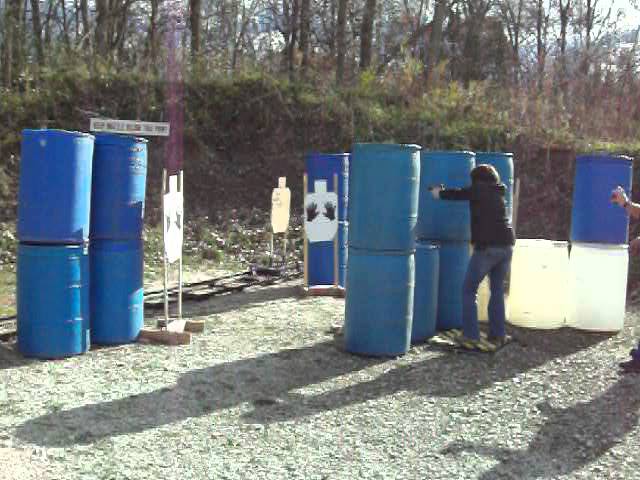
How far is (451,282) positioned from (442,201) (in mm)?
878

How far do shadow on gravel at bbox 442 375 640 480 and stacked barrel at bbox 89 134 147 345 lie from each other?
11.5 feet

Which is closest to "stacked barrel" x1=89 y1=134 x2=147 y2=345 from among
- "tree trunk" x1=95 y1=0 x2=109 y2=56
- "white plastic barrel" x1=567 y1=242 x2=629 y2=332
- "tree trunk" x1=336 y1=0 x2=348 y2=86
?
"white plastic barrel" x1=567 y1=242 x2=629 y2=332

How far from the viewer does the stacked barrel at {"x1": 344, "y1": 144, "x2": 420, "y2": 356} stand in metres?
6.86

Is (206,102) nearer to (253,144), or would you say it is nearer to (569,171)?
(253,144)

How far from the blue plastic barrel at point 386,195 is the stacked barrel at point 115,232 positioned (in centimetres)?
202

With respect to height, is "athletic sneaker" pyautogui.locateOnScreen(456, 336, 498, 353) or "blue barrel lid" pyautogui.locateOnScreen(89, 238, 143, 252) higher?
"blue barrel lid" pyautogui.locateOnScreen(89, 238, 143, 252)

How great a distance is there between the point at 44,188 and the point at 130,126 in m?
2.05

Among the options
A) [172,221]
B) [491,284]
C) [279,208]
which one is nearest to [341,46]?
[279,208]

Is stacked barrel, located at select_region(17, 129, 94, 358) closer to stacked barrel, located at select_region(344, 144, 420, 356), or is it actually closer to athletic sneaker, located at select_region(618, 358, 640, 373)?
stacked barrel, located at select_region(344, 144, 420, 356)

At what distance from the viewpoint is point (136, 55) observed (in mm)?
21109

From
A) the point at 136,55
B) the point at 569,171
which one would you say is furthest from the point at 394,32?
the point at 569,171

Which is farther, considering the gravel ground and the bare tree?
the bare tree

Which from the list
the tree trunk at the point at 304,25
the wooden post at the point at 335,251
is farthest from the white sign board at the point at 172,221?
the tree trunk at the point at 304,25

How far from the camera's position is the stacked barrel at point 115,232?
22.8ft
